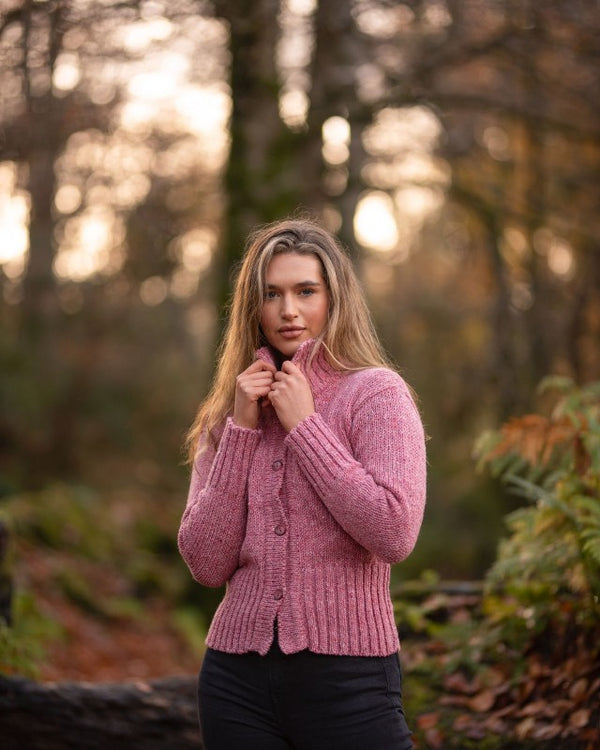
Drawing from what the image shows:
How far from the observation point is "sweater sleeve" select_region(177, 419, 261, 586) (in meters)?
2.87

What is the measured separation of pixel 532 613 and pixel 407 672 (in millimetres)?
691

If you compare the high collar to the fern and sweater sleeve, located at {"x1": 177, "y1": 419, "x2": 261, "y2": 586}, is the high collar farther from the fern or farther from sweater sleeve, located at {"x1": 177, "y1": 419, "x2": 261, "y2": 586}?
the fern

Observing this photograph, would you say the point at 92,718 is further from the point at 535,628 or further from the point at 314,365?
the point at 314,365

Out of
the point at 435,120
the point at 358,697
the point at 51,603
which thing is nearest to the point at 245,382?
the point at 358,697

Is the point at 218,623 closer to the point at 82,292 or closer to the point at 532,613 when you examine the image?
the point at 532,613

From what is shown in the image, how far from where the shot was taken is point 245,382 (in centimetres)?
292

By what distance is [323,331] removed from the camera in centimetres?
302

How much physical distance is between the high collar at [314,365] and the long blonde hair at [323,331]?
0.08 ft

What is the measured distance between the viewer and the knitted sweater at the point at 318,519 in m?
2.67

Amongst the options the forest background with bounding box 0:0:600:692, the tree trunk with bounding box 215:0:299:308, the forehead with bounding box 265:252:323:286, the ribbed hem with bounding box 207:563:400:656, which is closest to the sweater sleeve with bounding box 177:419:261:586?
the ribbed hem with bounding box 207:563:400:656

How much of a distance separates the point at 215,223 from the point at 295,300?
11432 millimetres

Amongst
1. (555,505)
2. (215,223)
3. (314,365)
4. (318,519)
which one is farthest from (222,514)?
(215,223)

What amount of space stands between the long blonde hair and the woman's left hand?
165mm

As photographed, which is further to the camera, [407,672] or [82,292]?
[82,292]
